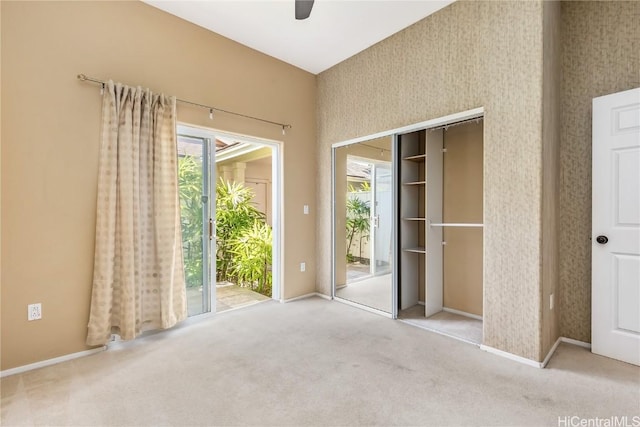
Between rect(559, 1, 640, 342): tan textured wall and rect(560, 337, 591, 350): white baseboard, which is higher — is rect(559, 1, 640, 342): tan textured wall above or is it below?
above

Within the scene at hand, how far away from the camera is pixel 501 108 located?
92.4 inches

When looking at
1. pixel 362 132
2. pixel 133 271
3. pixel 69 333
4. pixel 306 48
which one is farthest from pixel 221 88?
pixel 69 333

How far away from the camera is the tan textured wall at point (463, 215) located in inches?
124

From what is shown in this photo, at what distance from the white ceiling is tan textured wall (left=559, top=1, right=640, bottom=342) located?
3.73 feet

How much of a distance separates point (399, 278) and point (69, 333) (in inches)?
121

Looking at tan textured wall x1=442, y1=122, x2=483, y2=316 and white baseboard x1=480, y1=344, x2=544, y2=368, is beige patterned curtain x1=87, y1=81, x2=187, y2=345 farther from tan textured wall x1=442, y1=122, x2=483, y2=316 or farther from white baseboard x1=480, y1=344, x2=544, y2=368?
tan textured wall x1=442, y1=122, x2=483, y2=316

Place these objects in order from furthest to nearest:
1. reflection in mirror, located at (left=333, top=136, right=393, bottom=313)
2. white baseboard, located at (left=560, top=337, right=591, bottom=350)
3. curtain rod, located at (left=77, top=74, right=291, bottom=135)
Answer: reflection in mirror, located at (left=333, top=136, right=393, bottom=313) → white baseboard, located at (left=560, top=337, right=591, bottom=350) → curtain rod, located at (left=77, top=74, right=291, bottom=135)

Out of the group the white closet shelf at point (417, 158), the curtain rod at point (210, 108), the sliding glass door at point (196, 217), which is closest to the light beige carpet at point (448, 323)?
the white closet shelf at point (417, 158)

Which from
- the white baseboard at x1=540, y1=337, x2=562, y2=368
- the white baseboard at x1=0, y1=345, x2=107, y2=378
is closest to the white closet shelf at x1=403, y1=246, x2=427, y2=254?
the white baseboard at x1=540, y1=337, x2=562, y2=368

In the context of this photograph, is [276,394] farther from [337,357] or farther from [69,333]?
[69,333]

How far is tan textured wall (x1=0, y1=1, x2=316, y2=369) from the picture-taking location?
2.10 meters

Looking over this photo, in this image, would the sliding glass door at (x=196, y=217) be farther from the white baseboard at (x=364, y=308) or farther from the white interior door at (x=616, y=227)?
the white interior door at (x=616, y=227)

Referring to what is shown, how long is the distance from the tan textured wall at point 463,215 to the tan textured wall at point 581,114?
0.70 meters

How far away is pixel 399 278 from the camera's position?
3387 millimetres
